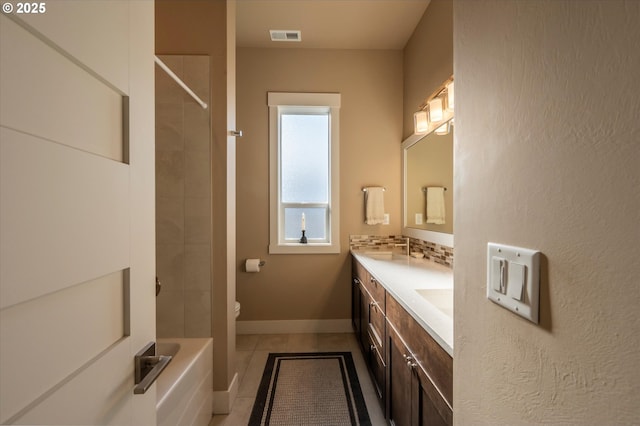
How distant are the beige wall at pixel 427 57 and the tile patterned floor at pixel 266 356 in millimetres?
2161

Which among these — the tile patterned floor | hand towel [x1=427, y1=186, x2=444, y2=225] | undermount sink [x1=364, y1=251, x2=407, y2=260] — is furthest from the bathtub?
hand towel [x1=427, y1=186, x2=444, y2=225]

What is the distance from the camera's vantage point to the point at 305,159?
3066 millimetres

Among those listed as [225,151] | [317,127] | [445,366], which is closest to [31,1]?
[445,366]

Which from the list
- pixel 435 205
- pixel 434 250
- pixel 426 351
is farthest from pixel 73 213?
pixel 434 250

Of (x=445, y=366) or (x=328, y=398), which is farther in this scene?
(x=328, y=398)

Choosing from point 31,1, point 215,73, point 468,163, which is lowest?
point 468,163

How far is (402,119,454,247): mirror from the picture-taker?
2006mm

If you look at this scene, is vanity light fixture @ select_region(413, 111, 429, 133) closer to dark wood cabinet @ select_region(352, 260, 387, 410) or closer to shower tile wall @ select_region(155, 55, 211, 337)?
dark wood cabinet @ select_region(352, 260, 387, 410)

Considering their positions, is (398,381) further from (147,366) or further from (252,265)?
(252,265)

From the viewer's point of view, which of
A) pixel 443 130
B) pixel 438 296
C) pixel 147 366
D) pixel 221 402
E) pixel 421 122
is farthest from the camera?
pixel 421 122

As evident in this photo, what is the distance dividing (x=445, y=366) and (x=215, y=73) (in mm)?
1944

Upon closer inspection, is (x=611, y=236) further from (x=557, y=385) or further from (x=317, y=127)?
(x=317, y=127)

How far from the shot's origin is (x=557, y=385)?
393 millimetres

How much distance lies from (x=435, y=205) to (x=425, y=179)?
11.3 inches
